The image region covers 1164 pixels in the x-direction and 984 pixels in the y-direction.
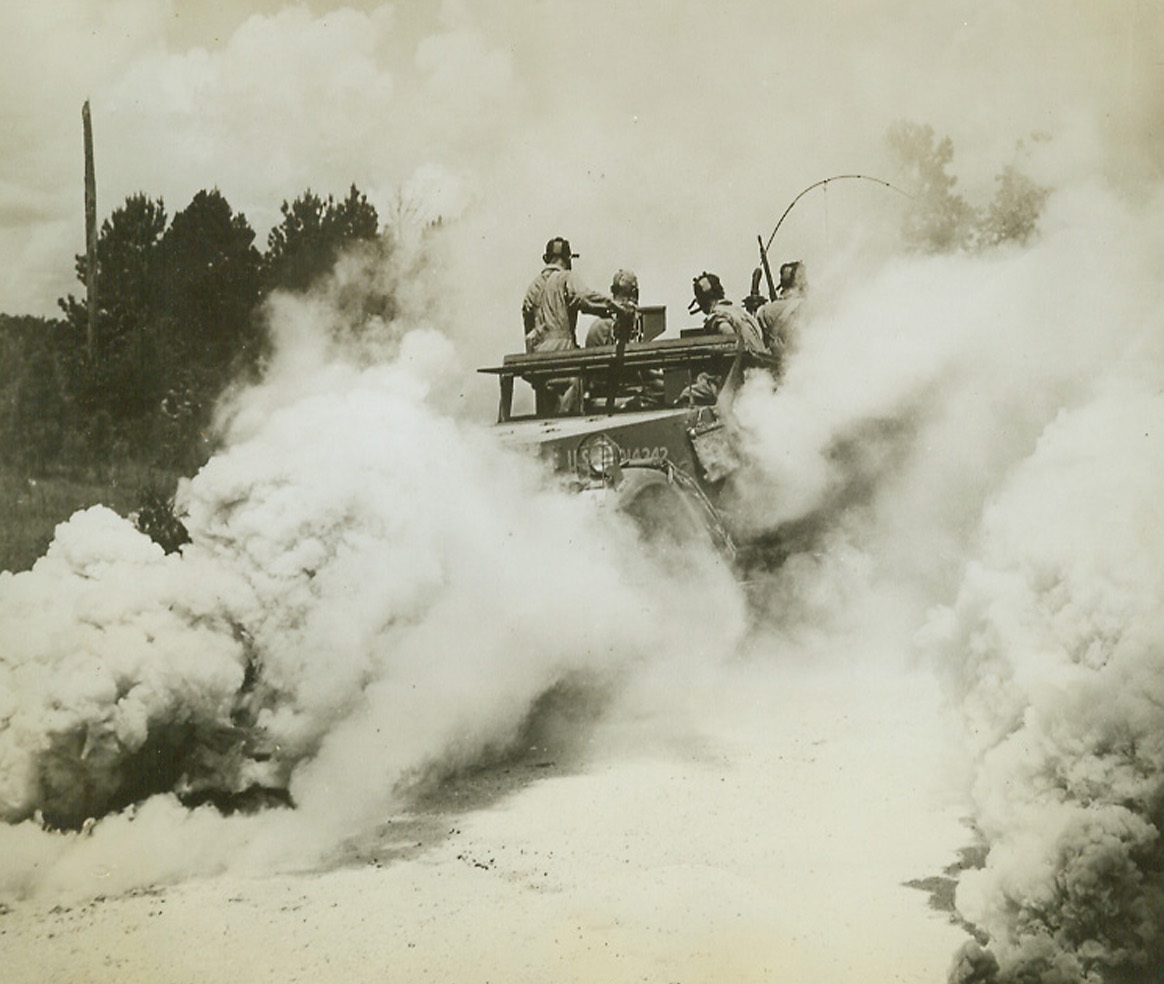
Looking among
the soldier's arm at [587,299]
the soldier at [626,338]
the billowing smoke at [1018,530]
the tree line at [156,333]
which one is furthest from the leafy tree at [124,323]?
the billowing smoke at [1018,530]

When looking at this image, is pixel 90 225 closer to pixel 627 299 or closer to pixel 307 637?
pixel 627 299

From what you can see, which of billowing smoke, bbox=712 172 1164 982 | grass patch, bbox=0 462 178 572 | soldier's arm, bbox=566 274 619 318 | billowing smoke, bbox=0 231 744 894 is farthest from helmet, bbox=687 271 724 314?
grass patch, bbox=0 462 178 572

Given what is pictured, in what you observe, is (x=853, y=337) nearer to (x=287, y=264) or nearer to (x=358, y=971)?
(x=358, y=971)

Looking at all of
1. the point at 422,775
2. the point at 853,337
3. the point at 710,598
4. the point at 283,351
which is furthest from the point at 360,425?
the point at 283,351

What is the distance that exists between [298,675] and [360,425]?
128cm

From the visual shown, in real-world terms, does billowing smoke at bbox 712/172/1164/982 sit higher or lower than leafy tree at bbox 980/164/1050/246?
lower

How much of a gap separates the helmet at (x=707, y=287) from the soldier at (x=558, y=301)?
64 centimetres

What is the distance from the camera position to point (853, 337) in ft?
23.9

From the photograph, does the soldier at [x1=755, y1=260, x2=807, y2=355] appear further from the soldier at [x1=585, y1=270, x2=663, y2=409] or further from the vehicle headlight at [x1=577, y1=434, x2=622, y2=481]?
the vehicle headlight at [x1=577, y1=434, x2=622, y2=481]

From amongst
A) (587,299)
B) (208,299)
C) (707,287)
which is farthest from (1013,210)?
(208,299)

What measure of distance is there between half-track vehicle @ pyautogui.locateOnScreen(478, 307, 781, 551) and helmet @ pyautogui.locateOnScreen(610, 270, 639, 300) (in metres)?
0.25

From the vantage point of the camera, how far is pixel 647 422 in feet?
23.4

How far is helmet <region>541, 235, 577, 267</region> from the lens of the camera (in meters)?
8.32

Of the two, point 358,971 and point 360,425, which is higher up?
point 360,425
